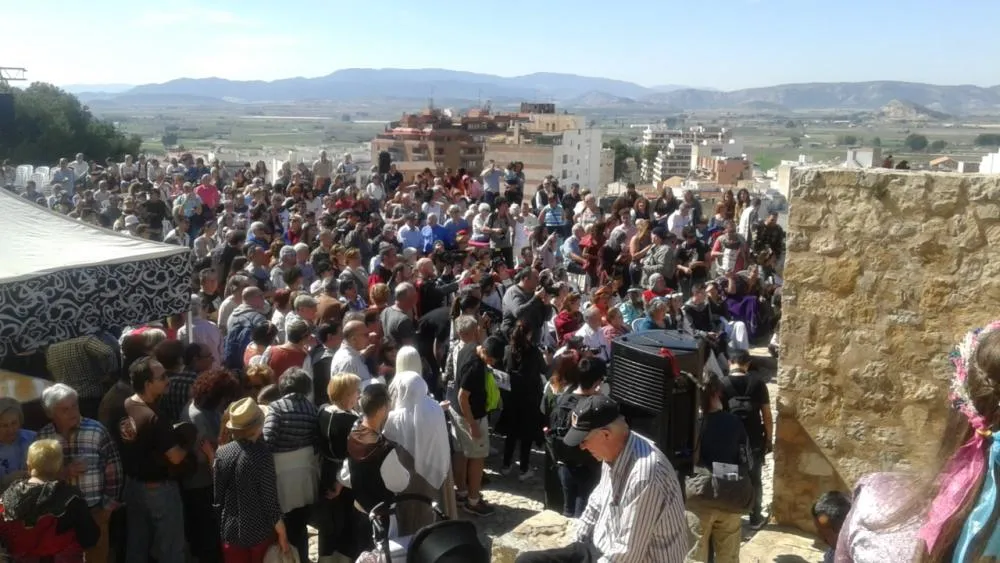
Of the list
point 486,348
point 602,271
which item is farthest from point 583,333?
point 602,271

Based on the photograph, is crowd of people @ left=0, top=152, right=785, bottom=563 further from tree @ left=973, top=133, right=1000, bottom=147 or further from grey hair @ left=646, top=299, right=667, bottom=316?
tree @ left=973, top=133, right=1000, bottom=147

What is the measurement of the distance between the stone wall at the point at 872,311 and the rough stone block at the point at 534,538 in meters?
1.95

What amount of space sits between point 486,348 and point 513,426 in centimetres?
109

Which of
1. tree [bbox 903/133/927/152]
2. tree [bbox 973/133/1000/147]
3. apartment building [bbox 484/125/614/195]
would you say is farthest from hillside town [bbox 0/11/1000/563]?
tree [bbox 973/133/1000/147]

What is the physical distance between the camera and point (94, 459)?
4719 mm

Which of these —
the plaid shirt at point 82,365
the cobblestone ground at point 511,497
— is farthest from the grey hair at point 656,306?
the plaid shirt at point 82,365

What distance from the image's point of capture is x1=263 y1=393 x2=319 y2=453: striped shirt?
4910 mm

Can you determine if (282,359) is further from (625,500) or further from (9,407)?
(625,500)

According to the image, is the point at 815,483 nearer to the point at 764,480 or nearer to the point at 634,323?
the point at 764,480

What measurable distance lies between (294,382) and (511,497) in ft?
8.07

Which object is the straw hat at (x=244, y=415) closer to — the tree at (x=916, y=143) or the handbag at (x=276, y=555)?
the handbag at (x=276, y=555)

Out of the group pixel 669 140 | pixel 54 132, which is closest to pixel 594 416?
pixel 54 132

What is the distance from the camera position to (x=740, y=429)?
16.5 feet

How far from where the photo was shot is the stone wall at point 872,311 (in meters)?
4.76
